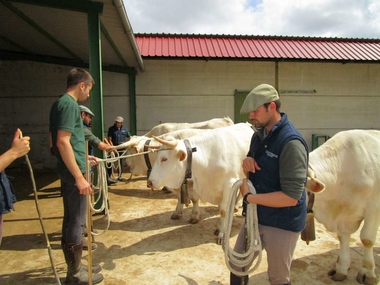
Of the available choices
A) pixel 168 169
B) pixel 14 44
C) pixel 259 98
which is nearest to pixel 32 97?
pixel 14 44

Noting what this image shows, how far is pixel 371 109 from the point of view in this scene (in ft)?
34.5

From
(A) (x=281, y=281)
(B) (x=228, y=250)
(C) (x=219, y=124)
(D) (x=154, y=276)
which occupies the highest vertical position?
(C) (x=219, y=124)

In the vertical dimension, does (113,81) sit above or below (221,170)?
above

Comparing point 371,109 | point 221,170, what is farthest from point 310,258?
point 371,109

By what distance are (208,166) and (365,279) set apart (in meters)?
2.23

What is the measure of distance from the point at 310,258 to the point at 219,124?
3999 mm

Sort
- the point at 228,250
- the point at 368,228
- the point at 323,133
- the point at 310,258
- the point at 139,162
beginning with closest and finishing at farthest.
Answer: the point at 228,250 → the point at 368,228 → the point at 310,258 → the point at 139,162 → the point at 323,133

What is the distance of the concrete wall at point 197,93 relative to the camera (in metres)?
9.96

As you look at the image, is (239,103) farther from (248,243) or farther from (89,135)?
(248,243)

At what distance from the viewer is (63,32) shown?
20.9ft

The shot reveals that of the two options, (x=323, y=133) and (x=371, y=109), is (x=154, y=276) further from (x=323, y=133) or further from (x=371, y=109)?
(x=371, y=109)

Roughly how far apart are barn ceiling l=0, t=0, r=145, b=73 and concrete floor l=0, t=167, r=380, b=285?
11.6ft

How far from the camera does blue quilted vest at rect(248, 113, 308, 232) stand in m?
1.79

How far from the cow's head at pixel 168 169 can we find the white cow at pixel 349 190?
1769 mm
